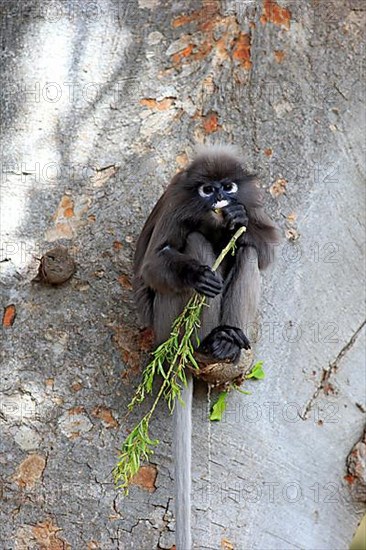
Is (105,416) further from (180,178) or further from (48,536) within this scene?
(180,178)

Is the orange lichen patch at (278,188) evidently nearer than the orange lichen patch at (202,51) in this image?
Yes

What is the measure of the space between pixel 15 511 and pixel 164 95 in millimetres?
2113

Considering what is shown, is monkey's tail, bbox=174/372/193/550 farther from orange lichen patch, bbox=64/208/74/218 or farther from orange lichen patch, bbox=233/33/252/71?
orange lichen patch, bbox=233/33/252/71

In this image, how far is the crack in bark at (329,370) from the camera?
450 cm

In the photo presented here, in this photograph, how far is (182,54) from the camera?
480 centimetres

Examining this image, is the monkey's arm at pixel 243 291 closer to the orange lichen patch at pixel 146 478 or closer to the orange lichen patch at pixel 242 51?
the orange lichen patch at pixel 146 478

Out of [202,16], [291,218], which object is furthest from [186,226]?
[202,16]

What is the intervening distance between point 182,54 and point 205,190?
76cm

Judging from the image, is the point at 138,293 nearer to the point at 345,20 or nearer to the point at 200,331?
the point at 200,331

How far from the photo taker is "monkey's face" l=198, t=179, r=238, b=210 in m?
4.51

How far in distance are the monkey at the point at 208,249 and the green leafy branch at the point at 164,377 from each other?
4.6 inches

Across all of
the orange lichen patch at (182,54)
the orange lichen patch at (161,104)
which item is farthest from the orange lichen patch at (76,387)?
the orange lichen patch at (182,54)

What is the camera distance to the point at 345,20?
5078 millimetres

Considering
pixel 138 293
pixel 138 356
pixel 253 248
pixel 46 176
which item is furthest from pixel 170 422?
pixel 46 176
